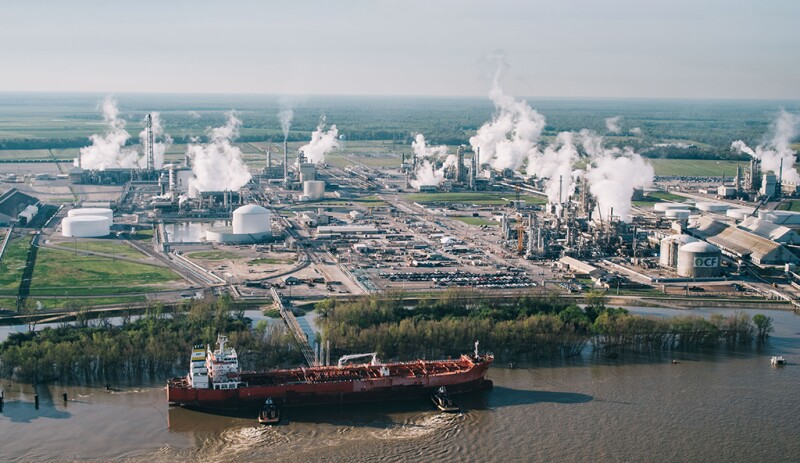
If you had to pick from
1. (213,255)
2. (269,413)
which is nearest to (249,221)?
(213,255)

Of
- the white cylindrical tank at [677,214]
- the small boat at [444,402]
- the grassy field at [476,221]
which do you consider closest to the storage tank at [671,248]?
the grassy field at [476,221]

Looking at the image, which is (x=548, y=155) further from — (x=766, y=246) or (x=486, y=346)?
(x=486, y=346)

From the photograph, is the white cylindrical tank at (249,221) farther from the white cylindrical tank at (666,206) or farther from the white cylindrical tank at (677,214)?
the white cylindrical tank at (666,206)

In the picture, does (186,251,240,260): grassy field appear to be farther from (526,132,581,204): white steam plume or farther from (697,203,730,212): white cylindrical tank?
(697,203,730,212): white cylindrical tank

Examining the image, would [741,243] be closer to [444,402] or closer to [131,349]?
[444,402]

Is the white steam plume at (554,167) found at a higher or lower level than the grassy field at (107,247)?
higher

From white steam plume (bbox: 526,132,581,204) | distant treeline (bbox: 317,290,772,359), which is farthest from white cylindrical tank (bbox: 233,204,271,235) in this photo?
white steam plume (bbox: 526,132,581,204)

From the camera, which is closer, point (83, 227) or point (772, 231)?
point (772, 231)
